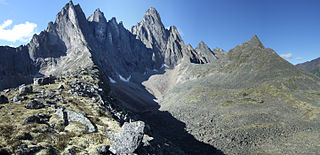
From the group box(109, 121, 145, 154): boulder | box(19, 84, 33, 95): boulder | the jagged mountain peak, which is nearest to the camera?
box(109, 121, 145, 154): boulder

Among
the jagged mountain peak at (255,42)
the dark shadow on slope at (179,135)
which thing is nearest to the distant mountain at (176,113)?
the dark shadow on slope at (179,135)

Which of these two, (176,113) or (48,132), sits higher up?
(48,132)

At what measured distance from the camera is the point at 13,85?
117 meters

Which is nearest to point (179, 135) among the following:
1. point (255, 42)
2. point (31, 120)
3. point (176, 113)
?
point (176, 113)

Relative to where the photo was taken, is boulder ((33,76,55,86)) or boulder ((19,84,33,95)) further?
boulder ((33,76,55,86))

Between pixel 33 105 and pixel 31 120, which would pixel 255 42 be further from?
pixel 31 120

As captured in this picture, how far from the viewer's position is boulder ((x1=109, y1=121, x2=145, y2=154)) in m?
13.0

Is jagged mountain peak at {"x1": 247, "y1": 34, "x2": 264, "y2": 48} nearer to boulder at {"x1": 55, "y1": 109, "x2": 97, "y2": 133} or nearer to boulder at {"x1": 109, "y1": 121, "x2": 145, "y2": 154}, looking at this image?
boulder at {"x1": 109, "y1": 121, "x2": 145, "y2": 154}

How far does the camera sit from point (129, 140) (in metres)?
13.6

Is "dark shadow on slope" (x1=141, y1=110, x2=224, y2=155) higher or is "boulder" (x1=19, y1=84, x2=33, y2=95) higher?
"boulder" (x1=19, y1=84, x2=33, y2=95)

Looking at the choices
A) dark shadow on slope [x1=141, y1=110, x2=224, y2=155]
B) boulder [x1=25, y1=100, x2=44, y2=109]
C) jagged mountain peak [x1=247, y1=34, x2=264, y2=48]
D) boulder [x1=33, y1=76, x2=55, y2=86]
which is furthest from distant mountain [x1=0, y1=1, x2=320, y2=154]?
jagged mountain peak [x1=247, y1=34, x2=264, y2=48]

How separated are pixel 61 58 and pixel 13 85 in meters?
44.8

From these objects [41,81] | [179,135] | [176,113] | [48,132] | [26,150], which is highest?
[41,81]

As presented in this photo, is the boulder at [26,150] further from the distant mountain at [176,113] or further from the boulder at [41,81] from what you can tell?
the boulder at [41,81]
